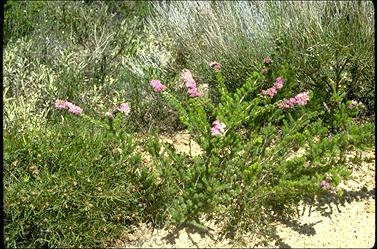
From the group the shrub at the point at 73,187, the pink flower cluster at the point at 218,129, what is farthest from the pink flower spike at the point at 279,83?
the shrub at the point at 73,187

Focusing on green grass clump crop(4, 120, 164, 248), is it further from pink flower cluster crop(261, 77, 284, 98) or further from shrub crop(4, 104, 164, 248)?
pink flower cluster crop(261, 77, 284, 98)

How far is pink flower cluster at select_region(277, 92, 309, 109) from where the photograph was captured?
3.80m

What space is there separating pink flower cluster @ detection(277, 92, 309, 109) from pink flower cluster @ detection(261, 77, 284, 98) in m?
0.08

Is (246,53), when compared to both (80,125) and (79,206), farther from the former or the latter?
(79,206)

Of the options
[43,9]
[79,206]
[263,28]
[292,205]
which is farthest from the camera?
[43,9]

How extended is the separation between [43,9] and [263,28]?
307cm

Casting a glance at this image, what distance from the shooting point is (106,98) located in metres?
5.08

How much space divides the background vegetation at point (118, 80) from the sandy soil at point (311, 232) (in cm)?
12

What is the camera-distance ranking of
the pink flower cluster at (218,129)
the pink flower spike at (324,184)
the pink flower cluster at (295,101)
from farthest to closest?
the pink flower cluster at (295,101) < the pink flower cluster at (218,129) < the pink flower spike at (324,184)

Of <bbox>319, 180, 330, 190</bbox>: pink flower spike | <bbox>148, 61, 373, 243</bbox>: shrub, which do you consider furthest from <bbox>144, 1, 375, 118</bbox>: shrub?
<bbox>319, 180, 330, 190</bbox>: pink flower spike

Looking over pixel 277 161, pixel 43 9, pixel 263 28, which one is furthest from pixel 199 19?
pixel 277 161

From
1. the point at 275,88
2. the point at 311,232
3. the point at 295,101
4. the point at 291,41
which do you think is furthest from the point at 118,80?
the point at 311,232

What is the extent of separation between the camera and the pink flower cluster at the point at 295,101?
380 centimetres

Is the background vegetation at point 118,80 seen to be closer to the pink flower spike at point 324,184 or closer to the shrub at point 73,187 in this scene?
the shrub at point 73,187
